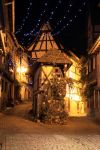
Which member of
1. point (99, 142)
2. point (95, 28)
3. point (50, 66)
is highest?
point (95, 28)

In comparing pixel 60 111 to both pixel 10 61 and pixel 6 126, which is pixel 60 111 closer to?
pixel 6 126

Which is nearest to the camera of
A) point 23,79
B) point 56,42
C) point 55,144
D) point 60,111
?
point 55,144

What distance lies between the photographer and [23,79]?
4606 cm

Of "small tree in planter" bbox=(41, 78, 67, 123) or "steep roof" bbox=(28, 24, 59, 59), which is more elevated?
"steep roof" bbox=(28, 24, 59, 59)

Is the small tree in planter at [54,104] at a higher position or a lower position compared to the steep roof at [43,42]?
lower

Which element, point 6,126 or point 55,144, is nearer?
point 55,144

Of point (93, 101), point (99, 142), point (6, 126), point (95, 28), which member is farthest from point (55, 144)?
point (95, 28)

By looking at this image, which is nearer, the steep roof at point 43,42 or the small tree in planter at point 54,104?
the small tree in planter at point 54,104

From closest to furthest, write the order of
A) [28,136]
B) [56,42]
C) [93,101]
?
[28,136]
[93,101]
[56,42]

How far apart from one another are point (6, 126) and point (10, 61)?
18.0 metres

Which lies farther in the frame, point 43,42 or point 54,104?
point 43,42

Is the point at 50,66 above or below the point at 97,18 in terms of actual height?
below

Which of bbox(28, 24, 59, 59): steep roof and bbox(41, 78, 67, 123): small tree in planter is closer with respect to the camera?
bbox(41, 78, 67, 123): small tree in planter

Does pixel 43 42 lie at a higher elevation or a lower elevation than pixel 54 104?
higher
